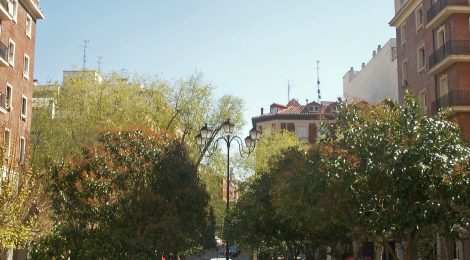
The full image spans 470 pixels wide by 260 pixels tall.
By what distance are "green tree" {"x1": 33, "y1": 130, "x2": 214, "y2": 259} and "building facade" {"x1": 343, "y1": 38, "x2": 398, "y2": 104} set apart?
3029 centimetres

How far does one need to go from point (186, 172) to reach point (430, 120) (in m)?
8.23

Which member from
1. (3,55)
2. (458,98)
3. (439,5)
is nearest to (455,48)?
(458,98)

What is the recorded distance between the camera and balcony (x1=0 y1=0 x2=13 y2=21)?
98.6ft

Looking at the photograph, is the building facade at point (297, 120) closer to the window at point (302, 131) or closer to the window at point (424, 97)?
the window at point (302, 131)

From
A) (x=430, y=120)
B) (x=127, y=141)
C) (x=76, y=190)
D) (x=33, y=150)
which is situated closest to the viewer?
(x=430, y=120)

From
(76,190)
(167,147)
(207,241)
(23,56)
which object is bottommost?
(207,241)

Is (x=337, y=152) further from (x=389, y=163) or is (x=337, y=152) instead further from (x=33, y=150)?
(x=33, y=150)

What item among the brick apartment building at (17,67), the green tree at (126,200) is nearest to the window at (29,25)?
the brick apartment building at (17,67)

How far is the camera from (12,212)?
20.8 m

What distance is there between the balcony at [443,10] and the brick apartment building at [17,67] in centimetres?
2243

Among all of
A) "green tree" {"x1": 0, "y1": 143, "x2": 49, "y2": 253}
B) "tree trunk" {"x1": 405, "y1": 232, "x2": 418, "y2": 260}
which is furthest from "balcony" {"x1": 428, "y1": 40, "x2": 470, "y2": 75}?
"green tree" {"x1": 0, "y1": 143, "x2": 49, "y2": 253}

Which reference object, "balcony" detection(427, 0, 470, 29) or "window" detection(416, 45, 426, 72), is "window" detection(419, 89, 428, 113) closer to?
"window" detection(416, 45, 426, 72)

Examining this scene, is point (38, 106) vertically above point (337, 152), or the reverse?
point (38, 106)

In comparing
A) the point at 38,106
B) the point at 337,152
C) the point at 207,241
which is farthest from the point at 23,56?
the point at 337,152
